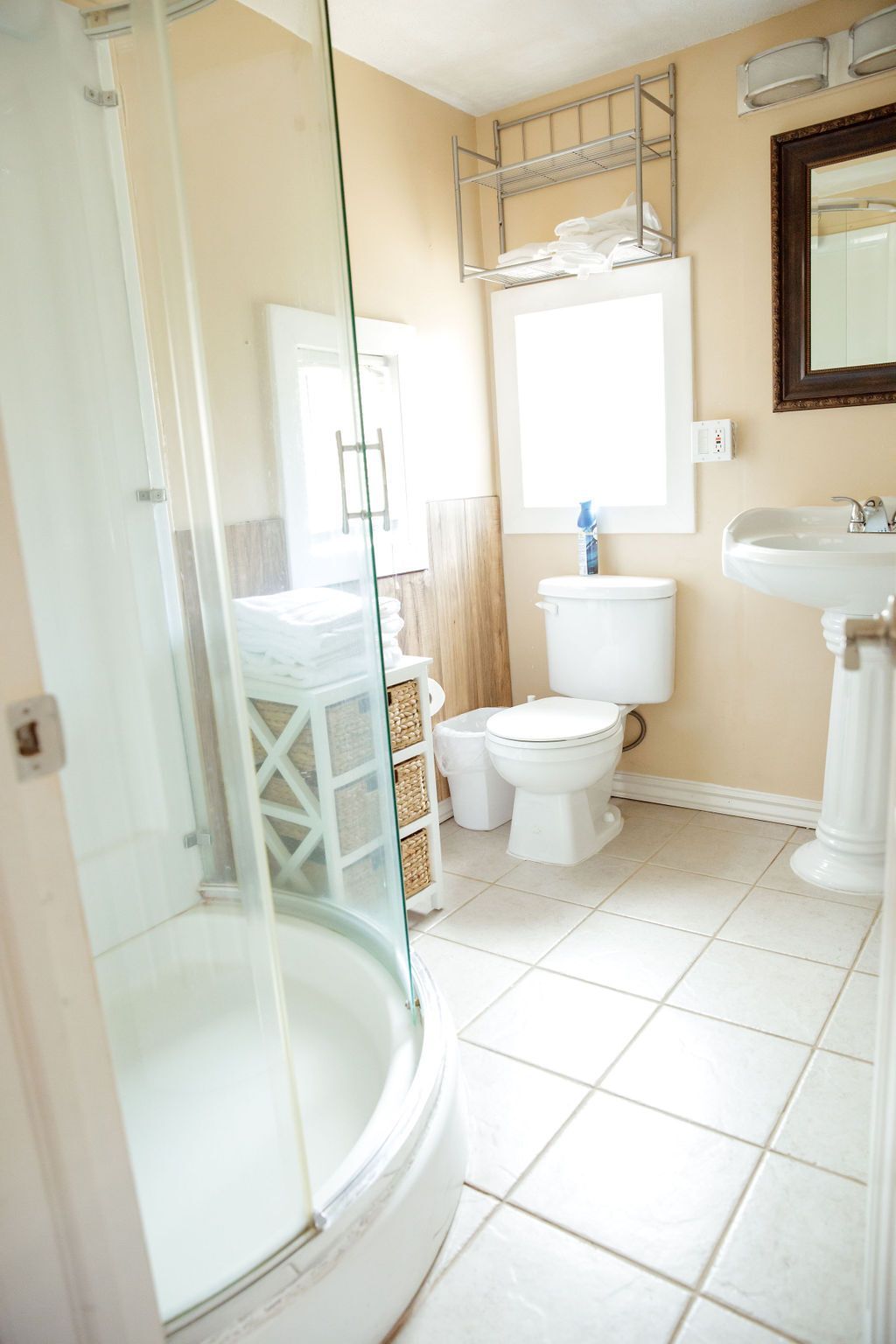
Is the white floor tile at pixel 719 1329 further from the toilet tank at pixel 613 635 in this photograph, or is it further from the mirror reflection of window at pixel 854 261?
the mirror reflection of window at pixel 854 261

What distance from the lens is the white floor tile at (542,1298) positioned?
4.19 ft

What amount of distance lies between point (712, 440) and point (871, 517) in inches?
20.4

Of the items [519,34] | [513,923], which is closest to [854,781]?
→ [513,923]

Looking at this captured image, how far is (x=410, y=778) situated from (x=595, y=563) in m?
1.10

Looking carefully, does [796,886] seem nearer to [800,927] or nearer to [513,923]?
[800,927]

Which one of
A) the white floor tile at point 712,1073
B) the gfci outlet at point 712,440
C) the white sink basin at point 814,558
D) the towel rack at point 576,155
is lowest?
the white floor tile at point 712,1073

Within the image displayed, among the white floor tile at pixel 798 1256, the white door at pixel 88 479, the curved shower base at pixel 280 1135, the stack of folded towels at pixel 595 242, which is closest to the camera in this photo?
the curved shower base at pixel 280 1135

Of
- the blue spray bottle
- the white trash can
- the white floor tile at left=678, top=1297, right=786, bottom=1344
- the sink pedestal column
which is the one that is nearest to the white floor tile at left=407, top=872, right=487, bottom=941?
the white trash can

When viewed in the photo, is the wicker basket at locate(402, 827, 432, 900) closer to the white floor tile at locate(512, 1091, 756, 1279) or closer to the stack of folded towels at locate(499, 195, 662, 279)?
the white floor tile at locate(512, 1091, 756, 1279)

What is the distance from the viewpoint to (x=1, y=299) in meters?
1.49

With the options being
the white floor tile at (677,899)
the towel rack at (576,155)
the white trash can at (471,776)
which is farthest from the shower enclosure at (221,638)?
the towel rack at (576,155)

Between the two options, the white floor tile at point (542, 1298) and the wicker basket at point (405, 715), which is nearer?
the white floor tile at point (542, 1298)

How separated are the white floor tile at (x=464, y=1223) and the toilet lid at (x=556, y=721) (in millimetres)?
1273

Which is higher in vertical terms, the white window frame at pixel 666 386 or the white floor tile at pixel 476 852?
the white window frame at pixel 666 386
